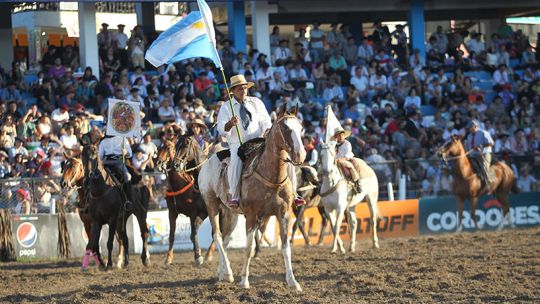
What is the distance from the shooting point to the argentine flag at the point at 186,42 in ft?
48.7

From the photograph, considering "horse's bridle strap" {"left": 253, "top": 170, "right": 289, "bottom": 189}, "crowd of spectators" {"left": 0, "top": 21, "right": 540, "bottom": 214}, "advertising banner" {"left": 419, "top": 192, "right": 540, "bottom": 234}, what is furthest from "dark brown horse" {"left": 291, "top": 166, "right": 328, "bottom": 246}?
"horse's bridle strap" {"left": 253, "top": 170, "right": 289, "bottom": 189}

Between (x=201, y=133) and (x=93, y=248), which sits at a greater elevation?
(x=201, y=133)

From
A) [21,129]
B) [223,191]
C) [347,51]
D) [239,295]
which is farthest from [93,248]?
[347,51]

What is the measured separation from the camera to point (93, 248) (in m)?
16.7

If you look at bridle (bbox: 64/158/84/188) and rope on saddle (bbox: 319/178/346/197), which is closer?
bridle (bbox: 64/158/84/188)

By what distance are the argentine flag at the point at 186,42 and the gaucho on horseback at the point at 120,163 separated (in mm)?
3062

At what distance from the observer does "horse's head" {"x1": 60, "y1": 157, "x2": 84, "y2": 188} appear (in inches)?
650

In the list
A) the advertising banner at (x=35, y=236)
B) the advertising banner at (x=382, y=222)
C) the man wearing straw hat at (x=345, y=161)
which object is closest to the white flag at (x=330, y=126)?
the man wearing straw hat at (x=345, y=161)

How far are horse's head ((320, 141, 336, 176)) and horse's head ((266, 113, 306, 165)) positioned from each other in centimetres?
652

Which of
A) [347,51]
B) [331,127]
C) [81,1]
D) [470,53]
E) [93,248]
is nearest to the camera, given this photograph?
[93,248]

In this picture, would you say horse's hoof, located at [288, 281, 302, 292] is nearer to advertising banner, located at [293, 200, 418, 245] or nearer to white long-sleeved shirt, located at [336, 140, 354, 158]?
white long-sleeved shirt, located at [336, 140, 354, 158]

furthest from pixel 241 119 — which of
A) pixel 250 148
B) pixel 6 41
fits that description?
pixel 6 41

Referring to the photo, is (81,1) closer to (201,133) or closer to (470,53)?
(201,133)

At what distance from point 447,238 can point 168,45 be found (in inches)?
380
